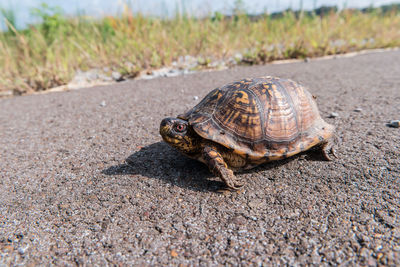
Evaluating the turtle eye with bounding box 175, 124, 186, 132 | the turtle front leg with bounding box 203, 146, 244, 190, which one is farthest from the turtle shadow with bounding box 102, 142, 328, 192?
the turtle eye with bounding box 175, 124, 186, 132

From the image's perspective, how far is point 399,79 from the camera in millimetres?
4348

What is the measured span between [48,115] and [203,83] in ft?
8.69

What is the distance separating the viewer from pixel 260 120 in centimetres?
213

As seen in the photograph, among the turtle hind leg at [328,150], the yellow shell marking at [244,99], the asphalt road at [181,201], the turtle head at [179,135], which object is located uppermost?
the yellow shell marking at [244,99]

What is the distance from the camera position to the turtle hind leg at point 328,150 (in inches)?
87.8

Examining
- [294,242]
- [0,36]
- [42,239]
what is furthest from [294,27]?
[0,36]

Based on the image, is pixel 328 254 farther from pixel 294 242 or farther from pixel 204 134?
pixel 204 134

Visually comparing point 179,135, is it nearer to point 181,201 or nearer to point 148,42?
point 181,201

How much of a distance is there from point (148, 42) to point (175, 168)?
4.60 meters

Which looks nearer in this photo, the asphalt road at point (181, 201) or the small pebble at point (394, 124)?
the asphalt road at point (181, 201)

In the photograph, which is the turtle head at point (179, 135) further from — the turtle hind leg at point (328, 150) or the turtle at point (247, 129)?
the turtle hind leg at point (328, 150)

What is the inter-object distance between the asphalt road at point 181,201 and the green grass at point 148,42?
258 cm

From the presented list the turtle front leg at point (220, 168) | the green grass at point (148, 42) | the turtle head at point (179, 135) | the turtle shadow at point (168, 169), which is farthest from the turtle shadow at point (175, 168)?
the green grass at point (148, 42)

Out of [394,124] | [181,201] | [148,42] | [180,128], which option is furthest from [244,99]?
[148,42]
